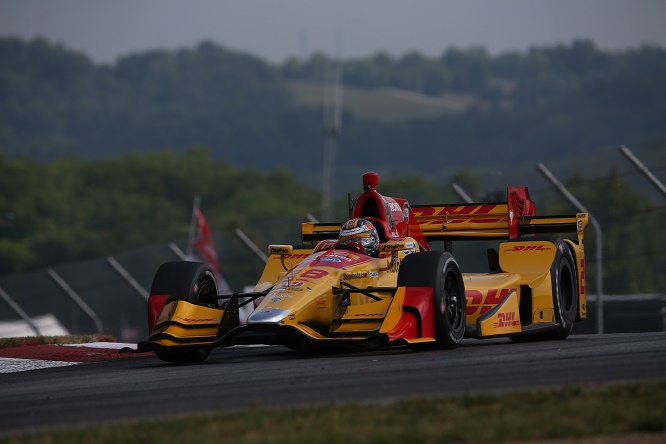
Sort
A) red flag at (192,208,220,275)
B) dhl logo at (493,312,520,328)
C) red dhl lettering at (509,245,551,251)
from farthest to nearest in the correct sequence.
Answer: red flag at (192,208,220,275), red dhl lettering at (509,245,551,251), dhl logo at (493,312,520,328)

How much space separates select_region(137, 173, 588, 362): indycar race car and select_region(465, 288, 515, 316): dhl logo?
0.5 inches

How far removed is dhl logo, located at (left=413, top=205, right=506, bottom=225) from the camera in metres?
15.4

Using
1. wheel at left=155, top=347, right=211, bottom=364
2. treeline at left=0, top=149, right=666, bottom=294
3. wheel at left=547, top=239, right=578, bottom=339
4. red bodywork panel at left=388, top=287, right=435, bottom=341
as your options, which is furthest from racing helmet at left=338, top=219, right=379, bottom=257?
treeline at left=0, top=149, right=666, bottom=294

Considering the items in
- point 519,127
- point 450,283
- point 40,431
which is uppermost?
point 519,127

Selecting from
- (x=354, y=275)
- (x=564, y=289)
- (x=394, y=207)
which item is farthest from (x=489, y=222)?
(x=354, y=275)

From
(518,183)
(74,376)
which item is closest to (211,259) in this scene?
(518,183)

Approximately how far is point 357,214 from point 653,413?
6667 mm

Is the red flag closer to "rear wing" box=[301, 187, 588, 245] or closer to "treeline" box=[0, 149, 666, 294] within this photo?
"rear wing" box=[301, 187, 588, 245]

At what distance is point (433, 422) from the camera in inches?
298

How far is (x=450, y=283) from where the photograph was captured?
12766 millimetres

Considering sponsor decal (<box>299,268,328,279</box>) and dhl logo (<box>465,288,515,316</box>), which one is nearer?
sponsor decal (<box>299,268,328,279</box>)

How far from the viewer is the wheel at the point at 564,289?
14250 millimetres

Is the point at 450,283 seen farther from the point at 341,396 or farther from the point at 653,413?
the point at 653,413

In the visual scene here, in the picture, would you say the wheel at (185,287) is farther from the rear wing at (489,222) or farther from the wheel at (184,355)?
the rear wing at (489,222)
